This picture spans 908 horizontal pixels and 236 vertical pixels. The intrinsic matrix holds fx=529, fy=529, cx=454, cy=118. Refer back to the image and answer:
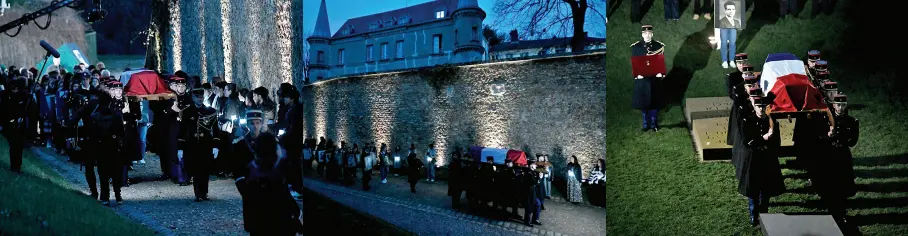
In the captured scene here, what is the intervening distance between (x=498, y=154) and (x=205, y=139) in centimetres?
208

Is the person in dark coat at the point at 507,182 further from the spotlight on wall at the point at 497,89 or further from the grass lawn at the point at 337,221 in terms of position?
the grass lawn at the point at 337,221

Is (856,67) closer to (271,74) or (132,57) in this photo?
(271,74)

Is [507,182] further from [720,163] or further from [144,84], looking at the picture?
[144,84]

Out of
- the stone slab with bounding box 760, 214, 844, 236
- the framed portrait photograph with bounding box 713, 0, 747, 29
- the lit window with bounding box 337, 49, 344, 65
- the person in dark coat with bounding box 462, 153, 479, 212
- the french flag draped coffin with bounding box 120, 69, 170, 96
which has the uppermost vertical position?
the framed portrait photograph with bounding box 713, 0, 747, 29

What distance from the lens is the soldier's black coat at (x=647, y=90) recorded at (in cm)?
399

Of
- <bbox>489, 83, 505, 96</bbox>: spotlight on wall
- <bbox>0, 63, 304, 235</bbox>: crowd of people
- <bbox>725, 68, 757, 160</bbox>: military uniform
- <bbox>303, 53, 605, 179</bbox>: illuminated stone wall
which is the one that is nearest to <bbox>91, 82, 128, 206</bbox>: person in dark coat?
<bbox>0, 63, 304, 235</bbox>: crowd of people

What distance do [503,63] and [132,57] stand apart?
14192 mm

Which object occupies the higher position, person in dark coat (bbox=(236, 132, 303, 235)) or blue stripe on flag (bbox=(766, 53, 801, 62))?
blue stripe on flag (bbox=(766, 53, 801, 62))

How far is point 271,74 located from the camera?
3689mm

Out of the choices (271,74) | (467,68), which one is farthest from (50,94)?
(467,68)

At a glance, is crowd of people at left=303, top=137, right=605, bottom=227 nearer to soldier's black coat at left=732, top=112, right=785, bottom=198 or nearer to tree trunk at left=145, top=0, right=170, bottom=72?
soldier's black coat at left=732, top=112, right=785, bottom=198

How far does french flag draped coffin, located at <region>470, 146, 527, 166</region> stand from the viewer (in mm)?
3404

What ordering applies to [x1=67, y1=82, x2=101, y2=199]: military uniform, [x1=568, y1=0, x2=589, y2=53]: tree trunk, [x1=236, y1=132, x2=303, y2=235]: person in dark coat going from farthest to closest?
[x1=67, y1=82, x2=101, y2=199]: military uniform < [x1=568, y1=0, x2=589, y2=53]: tree trunk < [x1=236, y1=132, x2=303, y2=235]: person in dark coat

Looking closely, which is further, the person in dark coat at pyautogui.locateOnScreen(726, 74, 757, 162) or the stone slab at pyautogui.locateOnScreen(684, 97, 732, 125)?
the stone slab at pyautogui.locateOnScreen(684, 97, 732, 125)
